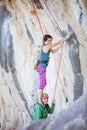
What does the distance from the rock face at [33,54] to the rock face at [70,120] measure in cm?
16

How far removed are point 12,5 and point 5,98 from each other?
142 cm

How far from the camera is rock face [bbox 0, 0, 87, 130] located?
→ 5.11 metres

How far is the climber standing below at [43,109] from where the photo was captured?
5.27m

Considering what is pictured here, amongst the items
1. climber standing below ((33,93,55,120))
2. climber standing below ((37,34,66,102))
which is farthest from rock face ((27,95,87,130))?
climber standing below ((37,34,66,102))

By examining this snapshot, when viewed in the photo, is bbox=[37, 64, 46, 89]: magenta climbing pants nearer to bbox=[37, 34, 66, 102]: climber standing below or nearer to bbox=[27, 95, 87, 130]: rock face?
bbox=[37, 34, 66, 102]: climber standing below

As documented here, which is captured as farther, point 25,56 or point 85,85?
point 25,56

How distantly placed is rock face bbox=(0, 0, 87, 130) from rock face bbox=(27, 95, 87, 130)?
0.53ft

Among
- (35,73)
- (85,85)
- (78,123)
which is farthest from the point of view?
(35,73)

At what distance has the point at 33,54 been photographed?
542 centimetres

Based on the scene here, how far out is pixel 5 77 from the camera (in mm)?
5723

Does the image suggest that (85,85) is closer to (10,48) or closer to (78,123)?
(78,123)

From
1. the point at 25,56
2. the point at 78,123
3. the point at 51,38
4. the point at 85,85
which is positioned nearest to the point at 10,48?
the point at 25,56

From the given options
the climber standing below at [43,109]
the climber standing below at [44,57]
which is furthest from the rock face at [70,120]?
the climber standing below at [44,57]

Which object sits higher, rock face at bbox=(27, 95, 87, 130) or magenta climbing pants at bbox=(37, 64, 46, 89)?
magenta climbing pants at bbox=(37, 64, 46, 89)
